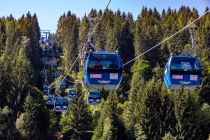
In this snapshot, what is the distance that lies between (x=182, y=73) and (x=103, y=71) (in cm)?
415

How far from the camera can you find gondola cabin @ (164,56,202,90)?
1163 inches

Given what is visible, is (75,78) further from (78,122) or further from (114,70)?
(114,70)

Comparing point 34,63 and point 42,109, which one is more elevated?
point 34,63

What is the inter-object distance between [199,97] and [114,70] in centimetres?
7563

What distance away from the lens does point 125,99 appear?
123 meters

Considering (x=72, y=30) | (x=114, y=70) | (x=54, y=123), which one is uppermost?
(x=72, y=30)

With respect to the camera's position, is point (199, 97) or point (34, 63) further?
point (34, 63)

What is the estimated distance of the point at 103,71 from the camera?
30.7 m

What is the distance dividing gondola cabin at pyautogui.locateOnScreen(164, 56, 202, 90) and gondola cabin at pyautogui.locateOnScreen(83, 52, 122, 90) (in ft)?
8.77

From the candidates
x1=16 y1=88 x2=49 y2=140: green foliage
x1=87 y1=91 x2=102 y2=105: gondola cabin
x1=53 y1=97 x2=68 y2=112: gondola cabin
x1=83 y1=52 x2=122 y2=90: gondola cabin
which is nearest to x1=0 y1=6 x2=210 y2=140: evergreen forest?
x1=16 y1=88 x2=49 y2=140: green foliage

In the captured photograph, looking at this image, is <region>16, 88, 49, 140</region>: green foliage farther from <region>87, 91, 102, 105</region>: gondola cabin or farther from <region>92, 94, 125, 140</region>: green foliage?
<region>87, 91, 102, 105</region>: gondola cabin

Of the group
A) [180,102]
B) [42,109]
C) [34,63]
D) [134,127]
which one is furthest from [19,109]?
[34,63]

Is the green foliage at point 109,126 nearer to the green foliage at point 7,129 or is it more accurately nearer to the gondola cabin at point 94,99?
the green foliage at point 7,129


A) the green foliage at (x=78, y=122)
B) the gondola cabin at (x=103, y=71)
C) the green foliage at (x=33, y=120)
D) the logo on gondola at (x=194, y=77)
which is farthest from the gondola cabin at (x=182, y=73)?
the green foliage at (x=78, y=122)
